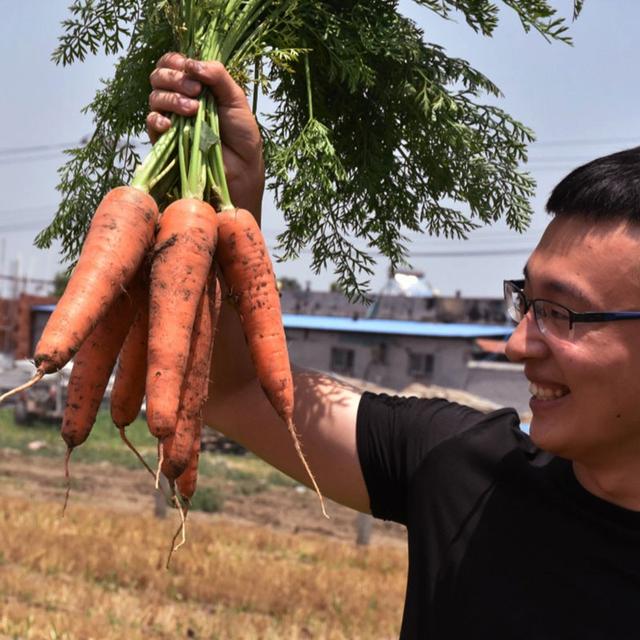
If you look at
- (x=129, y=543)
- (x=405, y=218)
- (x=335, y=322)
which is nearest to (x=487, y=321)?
(x=335, y=322)

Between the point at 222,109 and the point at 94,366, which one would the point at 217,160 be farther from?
the point at 94,366

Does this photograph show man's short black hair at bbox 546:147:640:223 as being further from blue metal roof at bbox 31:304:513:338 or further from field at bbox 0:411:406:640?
blue metal roof at bbox 31:304:513:338

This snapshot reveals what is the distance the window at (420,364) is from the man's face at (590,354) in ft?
80.2

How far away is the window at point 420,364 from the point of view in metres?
26.2

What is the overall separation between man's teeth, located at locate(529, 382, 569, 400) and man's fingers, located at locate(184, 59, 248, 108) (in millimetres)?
860

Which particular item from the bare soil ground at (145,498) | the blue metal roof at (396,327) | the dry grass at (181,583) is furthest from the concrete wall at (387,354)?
the dry grass at (181,583)

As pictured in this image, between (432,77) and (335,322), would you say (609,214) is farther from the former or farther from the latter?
(335,322)

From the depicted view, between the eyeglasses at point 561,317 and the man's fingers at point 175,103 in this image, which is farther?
the man's fingers at point 175,103

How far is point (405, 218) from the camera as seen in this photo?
2.47 metres

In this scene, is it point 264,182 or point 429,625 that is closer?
point 429,625

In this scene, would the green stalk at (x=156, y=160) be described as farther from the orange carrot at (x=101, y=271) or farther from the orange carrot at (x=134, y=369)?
the orange carrot at (x=134, y=369)

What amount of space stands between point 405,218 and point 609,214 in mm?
737

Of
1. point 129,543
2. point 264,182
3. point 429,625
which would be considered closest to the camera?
point 429,625

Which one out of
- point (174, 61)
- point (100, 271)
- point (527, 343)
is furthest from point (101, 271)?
point (527, 343)
